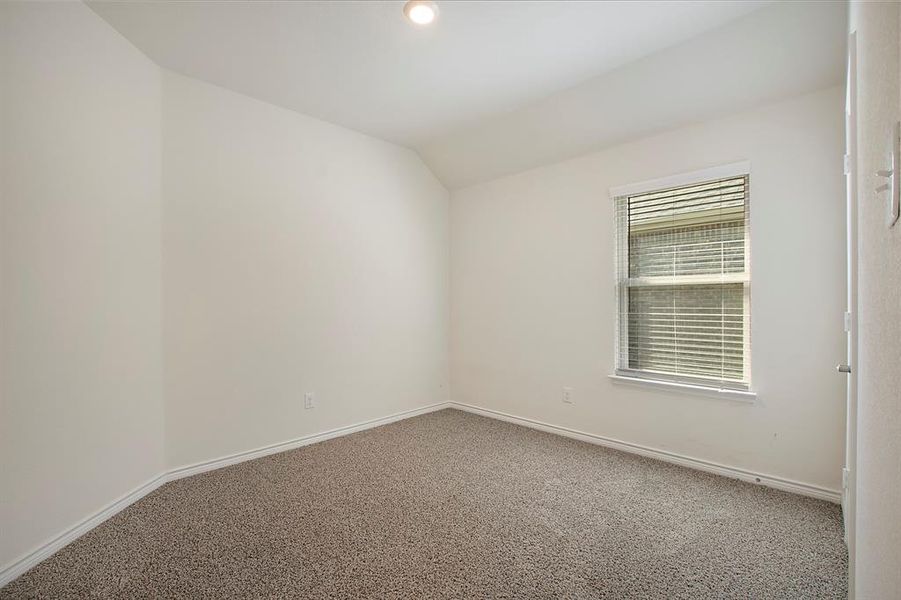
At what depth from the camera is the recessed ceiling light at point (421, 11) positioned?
2.12 meters

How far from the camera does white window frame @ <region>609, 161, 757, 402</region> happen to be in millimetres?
2670

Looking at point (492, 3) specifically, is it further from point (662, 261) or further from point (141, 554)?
point (141, 554)

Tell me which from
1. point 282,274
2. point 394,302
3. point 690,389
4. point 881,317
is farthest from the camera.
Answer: point 394,302

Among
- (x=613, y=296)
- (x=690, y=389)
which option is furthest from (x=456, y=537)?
(x=613, y=296)

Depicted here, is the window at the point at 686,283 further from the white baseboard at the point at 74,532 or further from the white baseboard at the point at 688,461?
the white baseboard at the point at 74,532

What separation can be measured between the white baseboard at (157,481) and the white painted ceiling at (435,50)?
2.58 meters

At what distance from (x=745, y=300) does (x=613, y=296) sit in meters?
0.85

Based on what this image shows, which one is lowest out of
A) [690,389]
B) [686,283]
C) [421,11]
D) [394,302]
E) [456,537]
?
[456,537]

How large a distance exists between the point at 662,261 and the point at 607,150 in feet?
3.20

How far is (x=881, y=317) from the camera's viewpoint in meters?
0.80

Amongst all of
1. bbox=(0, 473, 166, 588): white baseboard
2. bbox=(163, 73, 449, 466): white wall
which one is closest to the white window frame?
bbox=(163, 73, 449, 466): white wall

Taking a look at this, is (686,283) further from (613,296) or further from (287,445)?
(287,445)

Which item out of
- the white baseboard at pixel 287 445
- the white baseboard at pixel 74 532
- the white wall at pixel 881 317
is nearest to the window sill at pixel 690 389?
the white wall at pixel 881 317

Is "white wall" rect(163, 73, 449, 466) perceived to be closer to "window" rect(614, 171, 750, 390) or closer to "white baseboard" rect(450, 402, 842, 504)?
"white baseboard" rect(450, 402, 842, 504)
